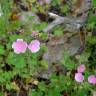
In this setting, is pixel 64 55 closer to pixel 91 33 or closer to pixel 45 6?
pixel 91 33

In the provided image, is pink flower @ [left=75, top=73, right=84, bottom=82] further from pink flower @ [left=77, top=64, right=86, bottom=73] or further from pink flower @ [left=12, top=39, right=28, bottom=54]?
pink flower @ [left=12, top=39, right=28, bottom=54]

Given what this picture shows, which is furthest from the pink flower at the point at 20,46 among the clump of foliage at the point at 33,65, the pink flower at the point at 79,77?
the pink flower at the point at 79,77

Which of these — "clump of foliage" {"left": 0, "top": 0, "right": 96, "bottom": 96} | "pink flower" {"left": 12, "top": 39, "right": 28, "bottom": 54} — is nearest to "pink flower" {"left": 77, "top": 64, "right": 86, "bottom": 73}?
"clump of foliage" {"left": 0, "top": 0, "right": 96, "bottom": 96}

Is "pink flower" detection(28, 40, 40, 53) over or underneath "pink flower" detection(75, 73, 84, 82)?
over

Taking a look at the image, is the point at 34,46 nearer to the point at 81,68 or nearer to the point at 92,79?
the point at 81,68

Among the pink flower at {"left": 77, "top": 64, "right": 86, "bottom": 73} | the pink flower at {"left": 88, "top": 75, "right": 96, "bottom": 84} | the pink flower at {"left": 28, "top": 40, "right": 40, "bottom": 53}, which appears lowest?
the pink flower at {"left": 88, "top": 75, "right": 96, "bottom": 84}

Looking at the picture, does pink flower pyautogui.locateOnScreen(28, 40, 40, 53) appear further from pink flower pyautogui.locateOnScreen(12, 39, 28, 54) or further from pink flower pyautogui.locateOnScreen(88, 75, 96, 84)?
pink flower pyautogui.locateOnScreen(88, 75, 96, 84)

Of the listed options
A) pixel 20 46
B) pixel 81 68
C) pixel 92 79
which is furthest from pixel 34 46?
pixel 92 79

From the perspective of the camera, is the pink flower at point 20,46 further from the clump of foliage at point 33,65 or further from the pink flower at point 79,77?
the pink flower at point 79,77
